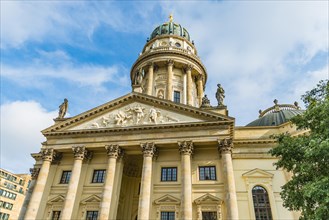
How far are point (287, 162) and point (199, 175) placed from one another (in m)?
9.43

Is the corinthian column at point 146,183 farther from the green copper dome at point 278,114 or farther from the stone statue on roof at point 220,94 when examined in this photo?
the green copper dome at point 278,114

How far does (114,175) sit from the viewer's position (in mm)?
23297

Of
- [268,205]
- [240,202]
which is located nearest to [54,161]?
[240,202]

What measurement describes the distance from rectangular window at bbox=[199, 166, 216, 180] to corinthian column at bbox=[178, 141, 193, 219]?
1787 millimetres

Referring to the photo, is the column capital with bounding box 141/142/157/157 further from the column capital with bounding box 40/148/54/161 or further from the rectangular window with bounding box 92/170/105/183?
the column capital with bounding box 40/148/54/161

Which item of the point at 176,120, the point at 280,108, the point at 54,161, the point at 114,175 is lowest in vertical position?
the point at 114,175

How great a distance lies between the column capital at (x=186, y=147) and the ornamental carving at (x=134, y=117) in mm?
2517

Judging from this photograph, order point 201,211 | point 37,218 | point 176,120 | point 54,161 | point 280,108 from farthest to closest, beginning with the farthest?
point 280,108 → point 54,161 → point 176,120 → point 37,218 → point 201,211

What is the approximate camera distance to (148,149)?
2341 centimetres

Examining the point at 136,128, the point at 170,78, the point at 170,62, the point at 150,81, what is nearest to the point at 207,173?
the point at 136,128

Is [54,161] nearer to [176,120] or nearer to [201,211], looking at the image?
[176,120]

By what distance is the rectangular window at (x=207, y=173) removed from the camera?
75.0ft

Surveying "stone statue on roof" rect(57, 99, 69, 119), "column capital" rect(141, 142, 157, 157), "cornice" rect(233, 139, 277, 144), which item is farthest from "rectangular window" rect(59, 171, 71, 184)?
"cornice" rect(233, 139, 277, 144)

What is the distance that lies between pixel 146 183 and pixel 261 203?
35.1ft
